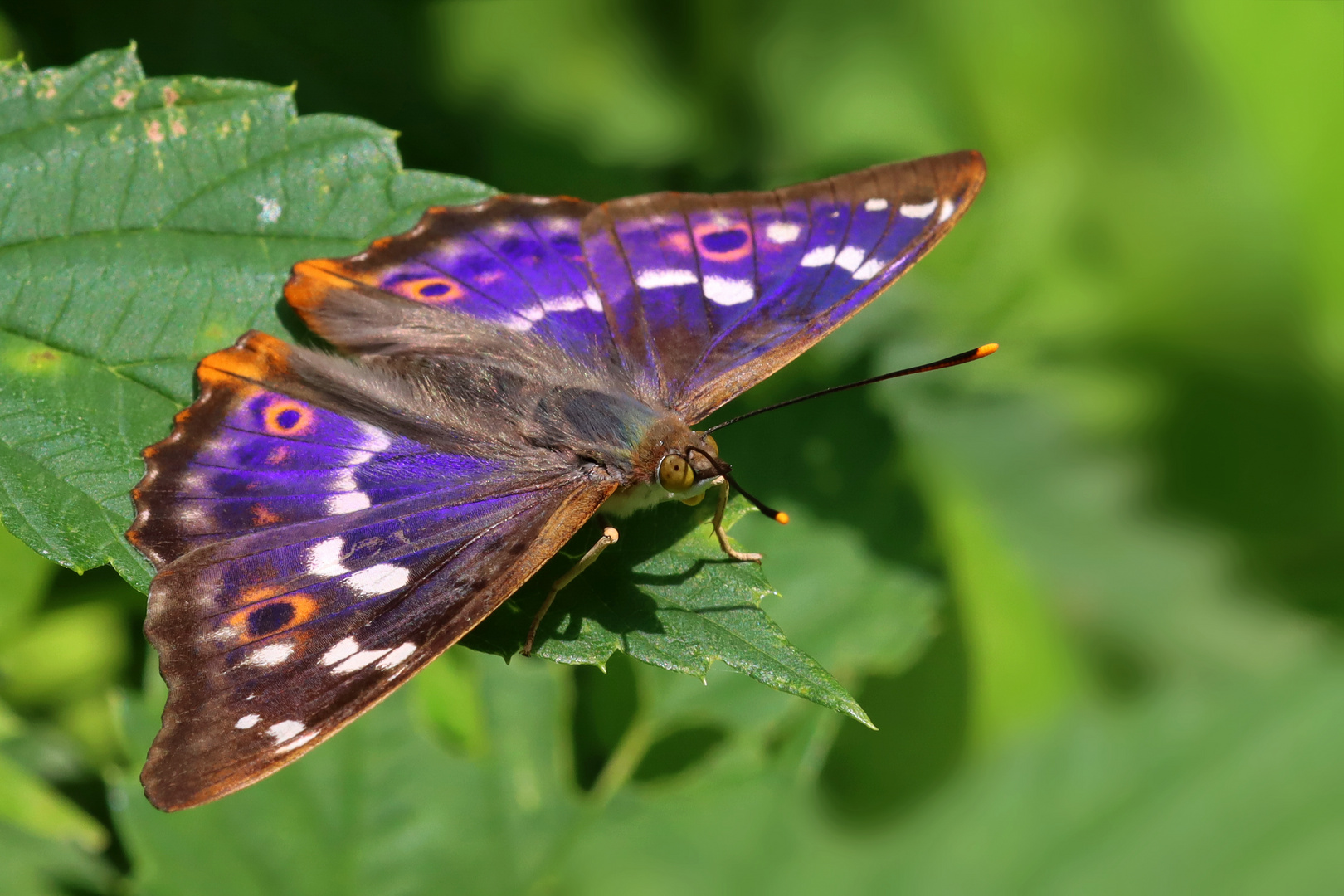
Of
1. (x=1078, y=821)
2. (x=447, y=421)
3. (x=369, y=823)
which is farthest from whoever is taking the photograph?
(x=1078, y=821)

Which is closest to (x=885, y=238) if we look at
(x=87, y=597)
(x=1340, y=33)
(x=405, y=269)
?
(x=405, y=269)

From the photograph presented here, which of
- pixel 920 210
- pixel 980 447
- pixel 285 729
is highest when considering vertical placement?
pixel 920 210

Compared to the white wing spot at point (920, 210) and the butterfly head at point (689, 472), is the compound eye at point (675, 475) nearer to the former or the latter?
the butterfly head at point (689, 472)

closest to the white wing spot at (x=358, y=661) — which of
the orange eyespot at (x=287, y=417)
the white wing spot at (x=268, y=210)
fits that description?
the orange eyespot at (x=287, y=417)

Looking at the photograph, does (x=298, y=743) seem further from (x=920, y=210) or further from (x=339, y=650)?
(x=920, y=210)

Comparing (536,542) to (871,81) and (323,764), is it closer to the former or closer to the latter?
(323,764)

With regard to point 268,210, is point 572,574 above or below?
below

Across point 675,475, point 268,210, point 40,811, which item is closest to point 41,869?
point 40,811

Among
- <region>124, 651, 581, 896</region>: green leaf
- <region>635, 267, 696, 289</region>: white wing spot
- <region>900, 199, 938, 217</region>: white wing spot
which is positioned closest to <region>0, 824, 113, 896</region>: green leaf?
<region>124, 651, 581, 896</region>: green leaf
